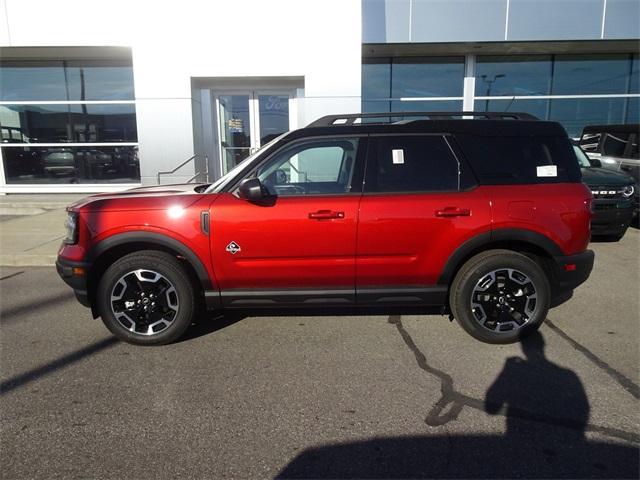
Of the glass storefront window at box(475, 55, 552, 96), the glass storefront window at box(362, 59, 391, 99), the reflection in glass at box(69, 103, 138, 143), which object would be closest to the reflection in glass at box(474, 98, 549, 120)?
the glass storefront window at box(475, 55, 552, 96)

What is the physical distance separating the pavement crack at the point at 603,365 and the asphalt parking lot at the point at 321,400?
0.02 meters

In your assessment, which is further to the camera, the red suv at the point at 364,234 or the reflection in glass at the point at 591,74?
the reflection in glass at the point at 591,74

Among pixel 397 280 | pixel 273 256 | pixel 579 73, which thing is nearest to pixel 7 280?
pixel 273 256

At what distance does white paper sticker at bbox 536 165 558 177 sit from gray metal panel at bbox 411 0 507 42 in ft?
27.3

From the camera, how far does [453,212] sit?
3811 mm

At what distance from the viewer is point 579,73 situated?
13.4m

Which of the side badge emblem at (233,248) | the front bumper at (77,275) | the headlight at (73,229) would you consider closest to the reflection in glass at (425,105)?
the side badge emblem at (233,248)

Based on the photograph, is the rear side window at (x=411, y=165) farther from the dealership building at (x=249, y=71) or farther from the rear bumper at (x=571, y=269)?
the dealership building at (x=249, y=71)

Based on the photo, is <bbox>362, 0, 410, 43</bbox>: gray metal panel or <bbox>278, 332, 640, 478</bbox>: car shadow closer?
<bbox>278, 332, 640, 478</bbox>: car shadow

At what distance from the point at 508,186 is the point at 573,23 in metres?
9.54

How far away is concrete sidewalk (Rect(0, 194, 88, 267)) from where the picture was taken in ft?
22.5

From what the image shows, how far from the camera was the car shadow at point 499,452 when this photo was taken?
2.41 meters

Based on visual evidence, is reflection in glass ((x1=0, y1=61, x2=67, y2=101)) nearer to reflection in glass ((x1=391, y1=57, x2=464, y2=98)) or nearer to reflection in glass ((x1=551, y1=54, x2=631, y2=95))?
reflection in glass ((x1=391, y1=57, x2=464, y2=98))

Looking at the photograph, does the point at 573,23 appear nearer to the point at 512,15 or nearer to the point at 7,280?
the point at 512,15
